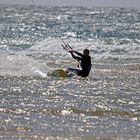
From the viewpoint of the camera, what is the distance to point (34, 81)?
1986 cm

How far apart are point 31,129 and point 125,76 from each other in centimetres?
967

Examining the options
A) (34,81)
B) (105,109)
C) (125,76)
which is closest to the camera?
(105,109)

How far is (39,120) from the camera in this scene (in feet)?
45.8

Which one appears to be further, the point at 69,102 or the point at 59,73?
the point at 59,73

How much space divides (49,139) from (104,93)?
5.48 m

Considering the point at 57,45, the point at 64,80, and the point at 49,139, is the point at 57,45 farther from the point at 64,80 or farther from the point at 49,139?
the point at 49,139

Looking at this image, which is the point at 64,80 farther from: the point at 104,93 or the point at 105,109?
the point at 105,109

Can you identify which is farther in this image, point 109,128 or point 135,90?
point 135,90

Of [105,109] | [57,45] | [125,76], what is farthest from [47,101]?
[57,45]

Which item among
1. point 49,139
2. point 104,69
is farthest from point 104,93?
point 104,69

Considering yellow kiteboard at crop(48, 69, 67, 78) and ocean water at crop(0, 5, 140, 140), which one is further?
yellow kiteboard at crop(48, 69, 67, 78)

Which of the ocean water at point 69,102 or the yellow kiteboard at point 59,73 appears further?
the yellow kiteboard at point 59,73

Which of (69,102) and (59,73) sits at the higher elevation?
(69,102)

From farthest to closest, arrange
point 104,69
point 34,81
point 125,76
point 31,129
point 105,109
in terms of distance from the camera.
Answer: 1. point 104,69
2. point 125,76
3. point 34,81
4. point 105,109
5. point 31,129
